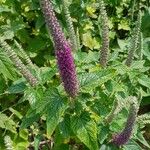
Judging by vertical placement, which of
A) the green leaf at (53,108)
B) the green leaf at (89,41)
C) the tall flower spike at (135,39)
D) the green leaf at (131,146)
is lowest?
the green leaf at (131,146)

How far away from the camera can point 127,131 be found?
9.41ft

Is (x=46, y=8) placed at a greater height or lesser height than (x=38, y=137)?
greater

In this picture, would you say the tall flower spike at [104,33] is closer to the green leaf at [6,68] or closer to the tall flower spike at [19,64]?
the tall flower spike at [19,64]

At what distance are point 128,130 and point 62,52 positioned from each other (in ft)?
2.68

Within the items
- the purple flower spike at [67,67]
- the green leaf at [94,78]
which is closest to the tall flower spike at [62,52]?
the purple flower spike at [67,67]

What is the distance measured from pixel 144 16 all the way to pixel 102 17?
2.30m

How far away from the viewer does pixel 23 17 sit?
476cm

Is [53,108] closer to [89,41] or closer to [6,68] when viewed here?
[6,68]

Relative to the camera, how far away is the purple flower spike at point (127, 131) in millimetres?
2620

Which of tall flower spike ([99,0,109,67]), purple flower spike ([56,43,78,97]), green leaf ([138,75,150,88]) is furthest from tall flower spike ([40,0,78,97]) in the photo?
green leaf ([138,75,150,88])

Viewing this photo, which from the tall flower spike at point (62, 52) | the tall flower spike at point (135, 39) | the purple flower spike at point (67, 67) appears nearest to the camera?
the tall flower spike at point (62, 52)

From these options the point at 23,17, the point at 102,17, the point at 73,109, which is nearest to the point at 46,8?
the point at 102,17

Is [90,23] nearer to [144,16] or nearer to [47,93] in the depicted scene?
[144,16]

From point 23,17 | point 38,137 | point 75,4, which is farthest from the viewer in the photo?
point 23,17
